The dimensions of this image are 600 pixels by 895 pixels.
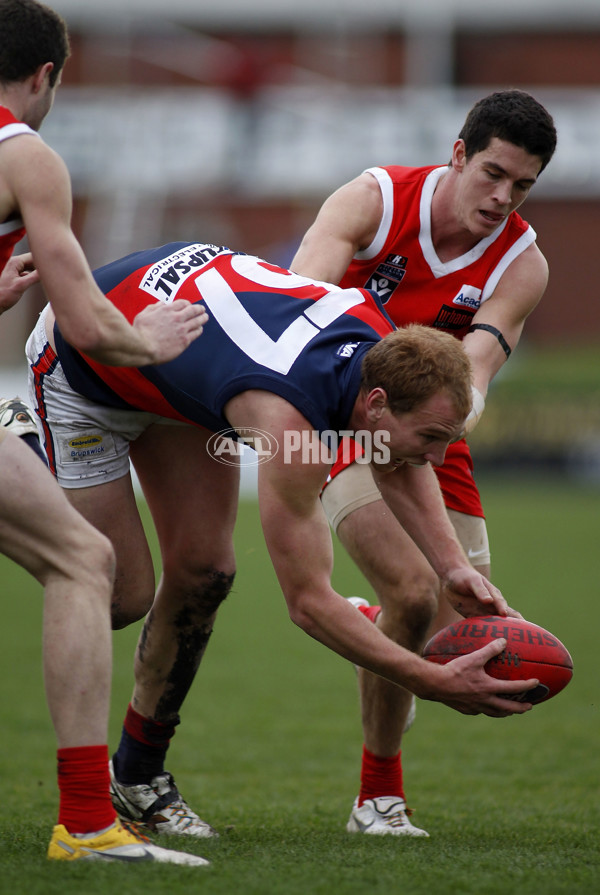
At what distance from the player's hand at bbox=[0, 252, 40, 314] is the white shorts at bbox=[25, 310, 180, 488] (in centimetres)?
24

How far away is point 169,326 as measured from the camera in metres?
3.58

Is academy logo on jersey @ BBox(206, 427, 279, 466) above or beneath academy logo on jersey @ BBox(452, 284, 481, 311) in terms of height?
beneath

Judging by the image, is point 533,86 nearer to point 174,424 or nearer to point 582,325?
point 582,325

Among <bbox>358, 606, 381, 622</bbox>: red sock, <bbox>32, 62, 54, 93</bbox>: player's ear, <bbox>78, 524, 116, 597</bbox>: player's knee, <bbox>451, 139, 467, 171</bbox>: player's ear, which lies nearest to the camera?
<bbox>78, 524, 116, 597</bbox>: player's knee

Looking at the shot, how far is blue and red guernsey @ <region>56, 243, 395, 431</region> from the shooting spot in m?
3.63

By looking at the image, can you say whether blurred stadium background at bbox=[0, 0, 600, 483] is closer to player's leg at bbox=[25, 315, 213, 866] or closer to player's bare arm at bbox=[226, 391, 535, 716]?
player's bare arm at bbox=[226, 391, 535, 716]

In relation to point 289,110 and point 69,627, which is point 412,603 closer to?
point 69,627

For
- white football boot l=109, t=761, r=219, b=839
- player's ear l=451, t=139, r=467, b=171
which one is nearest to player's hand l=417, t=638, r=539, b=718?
white football boot l=109, t=761, r=219, b=839

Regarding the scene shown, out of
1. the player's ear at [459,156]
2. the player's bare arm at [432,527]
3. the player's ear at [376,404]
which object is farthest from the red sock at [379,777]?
the player's ear at [459,156]

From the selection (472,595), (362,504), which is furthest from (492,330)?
(472,595)

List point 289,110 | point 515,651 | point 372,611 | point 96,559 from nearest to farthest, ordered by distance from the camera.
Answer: point 96,559 < point 515,651 < point 372,611 < point 289,110

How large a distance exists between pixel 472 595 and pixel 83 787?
1645mm

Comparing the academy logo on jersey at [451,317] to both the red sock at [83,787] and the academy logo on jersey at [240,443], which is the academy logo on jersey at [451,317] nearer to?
the academy logo on jersey at [240,443]

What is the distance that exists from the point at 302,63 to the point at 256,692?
2519cm
